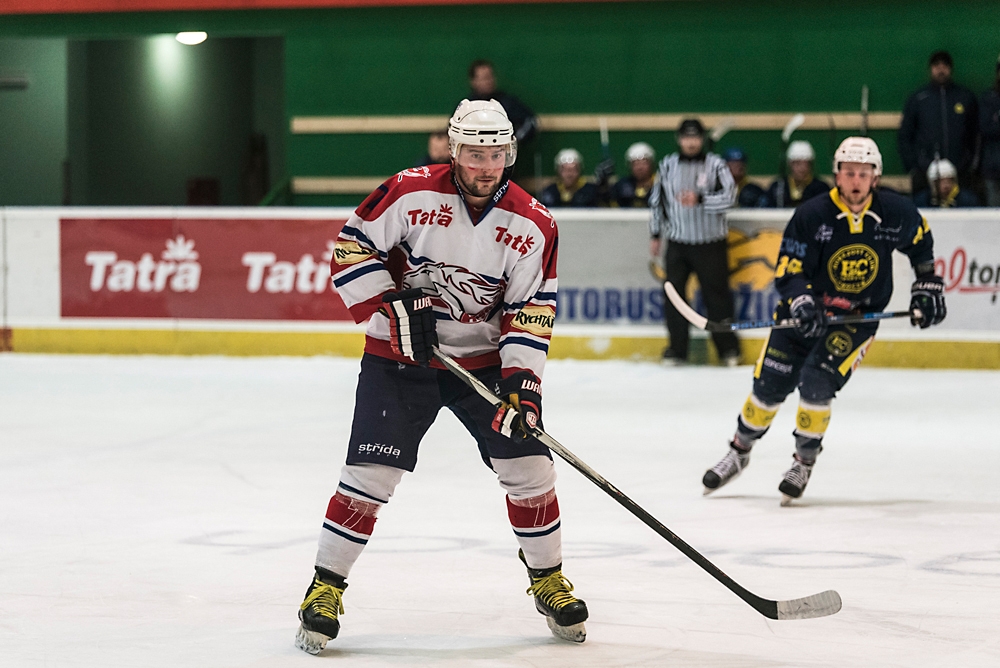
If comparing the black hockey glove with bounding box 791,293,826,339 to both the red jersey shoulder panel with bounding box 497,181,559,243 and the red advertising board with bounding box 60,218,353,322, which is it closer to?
the red jersey shoulder panel with bounding box 497,181,559,243

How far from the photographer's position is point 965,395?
7.53 m

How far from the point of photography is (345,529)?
320cm

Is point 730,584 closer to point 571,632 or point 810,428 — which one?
point 571,632

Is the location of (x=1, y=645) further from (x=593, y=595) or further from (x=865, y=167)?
(x=865, y=167)

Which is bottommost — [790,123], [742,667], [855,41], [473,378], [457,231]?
[742,667]

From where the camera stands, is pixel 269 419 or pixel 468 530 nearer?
pixel 468 530

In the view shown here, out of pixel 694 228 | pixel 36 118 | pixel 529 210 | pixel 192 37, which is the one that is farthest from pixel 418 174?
pixel 36 118

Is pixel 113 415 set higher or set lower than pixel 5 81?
lower

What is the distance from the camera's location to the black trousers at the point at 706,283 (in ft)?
28.6

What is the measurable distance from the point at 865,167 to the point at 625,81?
5990 millimetres

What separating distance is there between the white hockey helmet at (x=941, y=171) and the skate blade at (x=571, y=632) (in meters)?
6.65

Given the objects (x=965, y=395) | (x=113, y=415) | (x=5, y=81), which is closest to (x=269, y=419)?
(x=113, y=415)

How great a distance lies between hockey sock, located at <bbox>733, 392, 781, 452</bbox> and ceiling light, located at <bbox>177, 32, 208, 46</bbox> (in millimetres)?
7602

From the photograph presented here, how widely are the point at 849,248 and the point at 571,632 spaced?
7.62ft
